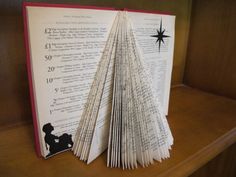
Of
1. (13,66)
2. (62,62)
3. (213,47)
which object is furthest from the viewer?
(213,47)

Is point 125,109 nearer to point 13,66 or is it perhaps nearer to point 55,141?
point 55,141

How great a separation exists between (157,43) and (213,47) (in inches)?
15.2

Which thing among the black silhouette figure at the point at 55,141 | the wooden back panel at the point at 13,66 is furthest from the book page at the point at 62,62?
the wooden back panel at the point at 13,66

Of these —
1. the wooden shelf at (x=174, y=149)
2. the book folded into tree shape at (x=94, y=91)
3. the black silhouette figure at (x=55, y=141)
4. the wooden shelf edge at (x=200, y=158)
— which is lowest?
the wooden shelf edge at (x=200, y=158)

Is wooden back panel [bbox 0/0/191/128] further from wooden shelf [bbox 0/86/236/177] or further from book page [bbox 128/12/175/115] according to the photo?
book page [bbox 128/12/175/115]

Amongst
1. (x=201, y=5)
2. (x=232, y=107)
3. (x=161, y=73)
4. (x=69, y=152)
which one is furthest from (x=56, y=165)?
(x=201, y=5)

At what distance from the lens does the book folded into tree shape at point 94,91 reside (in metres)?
0.36

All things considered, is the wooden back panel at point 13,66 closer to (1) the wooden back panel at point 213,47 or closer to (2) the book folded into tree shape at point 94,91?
(2) the book folded into tree shape at point 94,91

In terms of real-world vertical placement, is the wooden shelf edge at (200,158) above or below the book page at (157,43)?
below

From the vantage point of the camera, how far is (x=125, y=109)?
375 mm

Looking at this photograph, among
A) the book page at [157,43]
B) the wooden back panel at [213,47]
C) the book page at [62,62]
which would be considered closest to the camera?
the book page at [62,62]

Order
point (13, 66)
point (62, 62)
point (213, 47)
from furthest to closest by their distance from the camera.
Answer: point (213, 47) < point (13, 66) < point (62, 62)

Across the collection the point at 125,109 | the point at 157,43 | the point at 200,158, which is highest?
the point at 157,43

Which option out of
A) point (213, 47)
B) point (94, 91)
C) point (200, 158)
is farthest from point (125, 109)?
point (213, 47)
